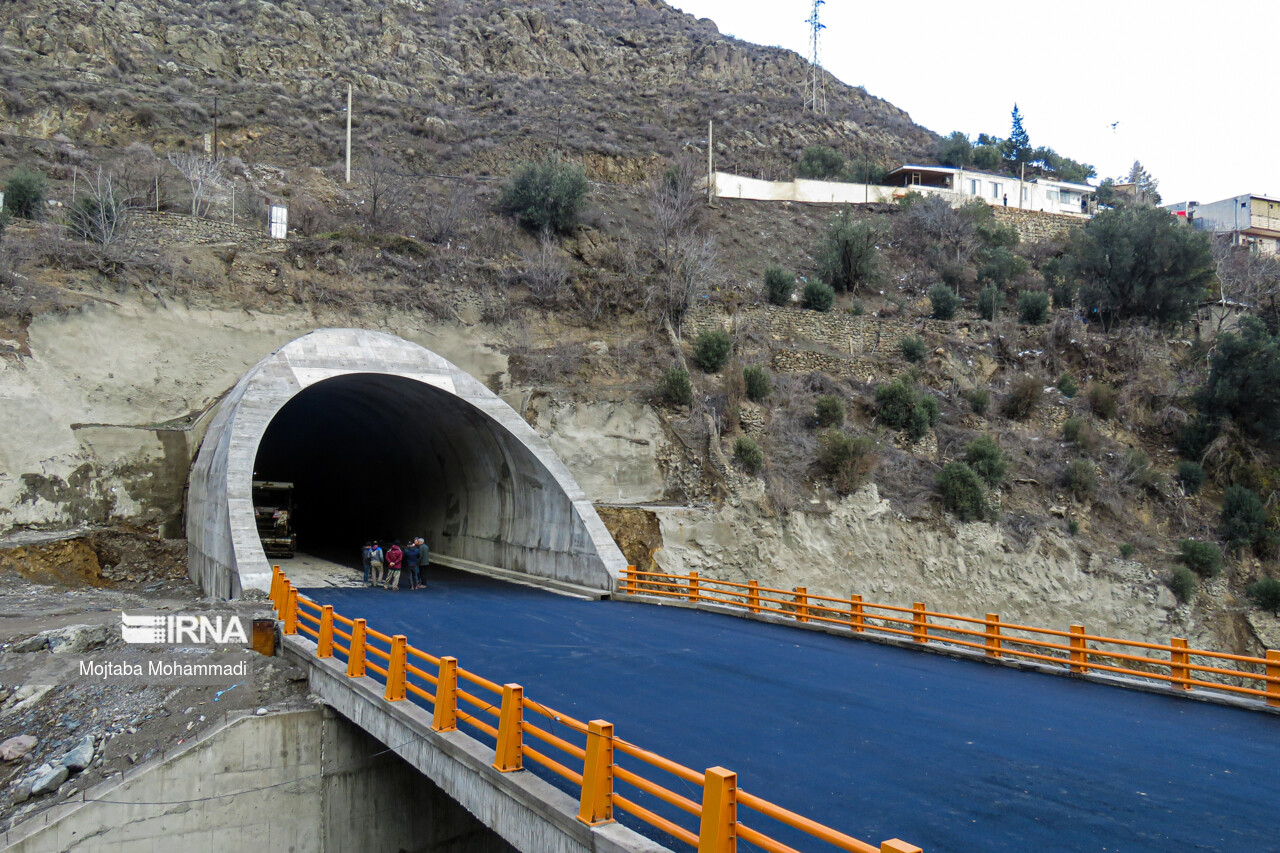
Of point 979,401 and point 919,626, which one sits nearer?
point 919,626

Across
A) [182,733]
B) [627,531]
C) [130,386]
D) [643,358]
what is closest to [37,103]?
[130,386]

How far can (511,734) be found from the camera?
7.84m

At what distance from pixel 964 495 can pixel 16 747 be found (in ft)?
91.1

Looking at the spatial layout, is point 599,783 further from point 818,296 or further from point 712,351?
point 818,296

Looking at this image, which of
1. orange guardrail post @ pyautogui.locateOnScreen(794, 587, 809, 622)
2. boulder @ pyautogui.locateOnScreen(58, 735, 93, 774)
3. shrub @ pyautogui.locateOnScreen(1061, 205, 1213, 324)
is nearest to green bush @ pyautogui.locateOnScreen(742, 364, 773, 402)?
orange guardrail post @ pyautogui.locateOnScreen(794, 587, 809, 622)

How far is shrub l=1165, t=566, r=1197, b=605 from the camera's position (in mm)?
28812

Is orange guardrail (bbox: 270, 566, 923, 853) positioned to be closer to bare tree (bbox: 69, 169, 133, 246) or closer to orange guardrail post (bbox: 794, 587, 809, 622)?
orange guardrail post (bbox: 794, 587, 809, 622)

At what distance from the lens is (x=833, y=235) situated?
4706 cm

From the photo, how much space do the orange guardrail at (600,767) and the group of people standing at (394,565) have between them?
30.4 feet

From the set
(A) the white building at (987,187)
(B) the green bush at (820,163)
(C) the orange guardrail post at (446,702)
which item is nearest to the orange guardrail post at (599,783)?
(C) the orange guardrail post at (446,702)

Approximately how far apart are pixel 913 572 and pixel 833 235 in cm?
2424

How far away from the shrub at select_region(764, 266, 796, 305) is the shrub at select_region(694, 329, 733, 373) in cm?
744

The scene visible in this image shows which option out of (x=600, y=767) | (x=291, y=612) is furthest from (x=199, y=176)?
(x=600, y=767)

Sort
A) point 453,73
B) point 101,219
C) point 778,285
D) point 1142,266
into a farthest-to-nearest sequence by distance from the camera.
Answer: point 453,73 → point 1142,266 → point 778,285 → point 101,219
